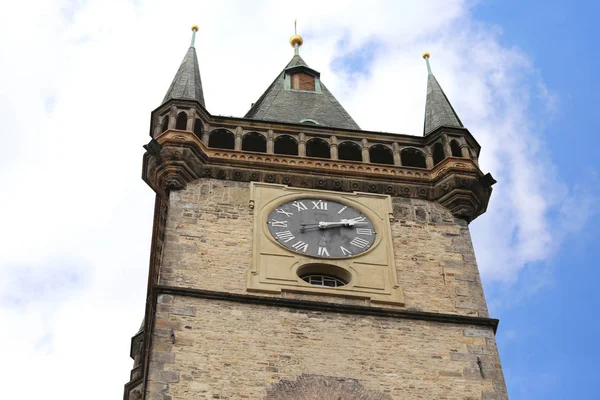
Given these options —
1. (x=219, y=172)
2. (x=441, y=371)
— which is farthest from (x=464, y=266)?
(x=219, y=172)

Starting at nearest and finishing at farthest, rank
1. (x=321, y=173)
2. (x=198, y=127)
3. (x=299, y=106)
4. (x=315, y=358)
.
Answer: (x=315, y=358) < (x=321, y=173) < (x=198, y=127) < (x=299, y=106)

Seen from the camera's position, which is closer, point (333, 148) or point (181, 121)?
point (181, 121)

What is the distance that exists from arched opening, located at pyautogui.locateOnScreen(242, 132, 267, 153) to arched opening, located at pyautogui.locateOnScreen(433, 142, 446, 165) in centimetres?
341

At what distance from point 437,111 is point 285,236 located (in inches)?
224

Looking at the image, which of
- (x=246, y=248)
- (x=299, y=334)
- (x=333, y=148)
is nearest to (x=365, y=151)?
(x=333, y=148)

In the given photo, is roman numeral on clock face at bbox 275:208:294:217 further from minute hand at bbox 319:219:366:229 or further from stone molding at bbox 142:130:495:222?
stone molding at bbox 142:130:495:222

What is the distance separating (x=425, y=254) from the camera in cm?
2175

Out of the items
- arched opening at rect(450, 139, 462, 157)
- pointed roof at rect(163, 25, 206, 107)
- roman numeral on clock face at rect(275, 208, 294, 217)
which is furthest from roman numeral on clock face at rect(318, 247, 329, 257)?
pointed roof at rect(163, 25, 206, 107)

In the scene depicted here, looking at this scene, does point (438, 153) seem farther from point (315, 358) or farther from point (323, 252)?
point (315, 358)

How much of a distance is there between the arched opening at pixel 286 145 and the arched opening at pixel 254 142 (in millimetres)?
281

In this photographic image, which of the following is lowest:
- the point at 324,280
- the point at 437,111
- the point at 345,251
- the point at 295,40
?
the point at 324,280

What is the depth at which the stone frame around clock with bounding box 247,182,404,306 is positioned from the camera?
2045cm

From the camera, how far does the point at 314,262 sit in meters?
21.1

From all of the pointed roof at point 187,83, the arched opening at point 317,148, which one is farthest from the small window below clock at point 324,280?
the pointed roof at point 187,83
